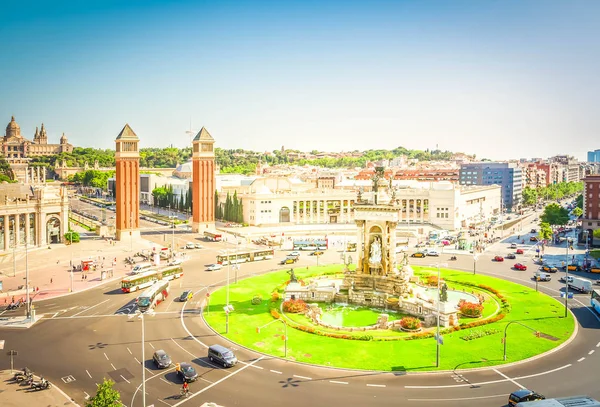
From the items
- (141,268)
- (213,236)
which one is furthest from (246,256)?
(213,236)

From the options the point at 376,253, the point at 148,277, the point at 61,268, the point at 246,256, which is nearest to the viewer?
the point at 376,253

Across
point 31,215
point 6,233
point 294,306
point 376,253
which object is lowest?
point 294,306

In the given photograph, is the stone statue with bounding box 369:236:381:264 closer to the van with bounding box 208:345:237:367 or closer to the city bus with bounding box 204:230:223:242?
the van with bounding box 208:345:237:367

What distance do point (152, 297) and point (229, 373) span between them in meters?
22.0

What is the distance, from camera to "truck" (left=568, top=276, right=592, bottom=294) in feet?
206

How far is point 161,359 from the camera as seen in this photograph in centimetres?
3847

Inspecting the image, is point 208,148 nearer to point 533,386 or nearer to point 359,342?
point 359,342

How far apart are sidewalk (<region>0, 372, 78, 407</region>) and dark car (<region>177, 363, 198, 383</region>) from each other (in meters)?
7.33

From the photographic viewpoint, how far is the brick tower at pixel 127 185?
356ft

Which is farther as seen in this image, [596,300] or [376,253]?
[376,253]

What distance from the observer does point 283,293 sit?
62000 millimetres

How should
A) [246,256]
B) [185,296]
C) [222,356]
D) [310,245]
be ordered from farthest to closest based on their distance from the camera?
[310,245], [246,256], [185,296], [222,356]

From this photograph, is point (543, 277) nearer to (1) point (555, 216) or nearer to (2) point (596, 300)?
(2) point (596, 300)

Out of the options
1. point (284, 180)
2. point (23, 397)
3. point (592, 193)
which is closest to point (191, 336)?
point (23, 397)
